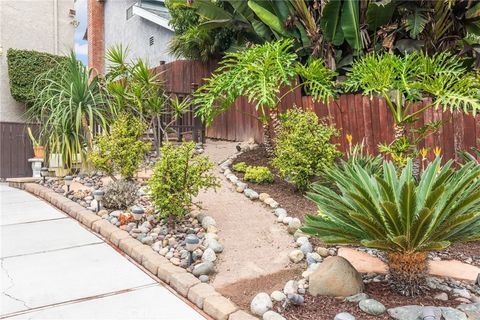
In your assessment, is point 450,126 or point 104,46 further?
point 104,46

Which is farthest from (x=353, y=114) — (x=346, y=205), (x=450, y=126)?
(x=346, y=205)

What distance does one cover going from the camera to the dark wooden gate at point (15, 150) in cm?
934

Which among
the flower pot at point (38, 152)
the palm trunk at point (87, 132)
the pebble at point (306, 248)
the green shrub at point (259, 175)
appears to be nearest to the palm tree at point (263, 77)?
the green shrub at point (259, 175)

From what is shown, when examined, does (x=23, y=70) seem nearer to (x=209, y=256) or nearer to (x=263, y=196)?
(x=263, y=196)

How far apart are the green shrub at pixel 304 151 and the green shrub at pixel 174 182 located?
144cm

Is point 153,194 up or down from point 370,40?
down

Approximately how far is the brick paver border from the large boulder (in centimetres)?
63

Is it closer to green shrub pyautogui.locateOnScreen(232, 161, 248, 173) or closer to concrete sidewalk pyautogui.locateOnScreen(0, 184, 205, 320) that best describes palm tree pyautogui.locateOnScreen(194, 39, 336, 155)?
green shrub pyautogui.locateOnScreen(232, 161, 248, 173)

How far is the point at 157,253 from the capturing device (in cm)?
Answer: 379

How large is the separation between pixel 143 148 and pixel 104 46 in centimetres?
1567

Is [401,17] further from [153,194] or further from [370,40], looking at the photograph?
[153,194]

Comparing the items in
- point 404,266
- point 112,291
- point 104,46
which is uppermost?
point 104,46

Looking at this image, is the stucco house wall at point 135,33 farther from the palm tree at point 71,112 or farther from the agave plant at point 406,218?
the agave plant at point 406,218

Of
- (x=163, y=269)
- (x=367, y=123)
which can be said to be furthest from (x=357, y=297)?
(x=367, y=123)
